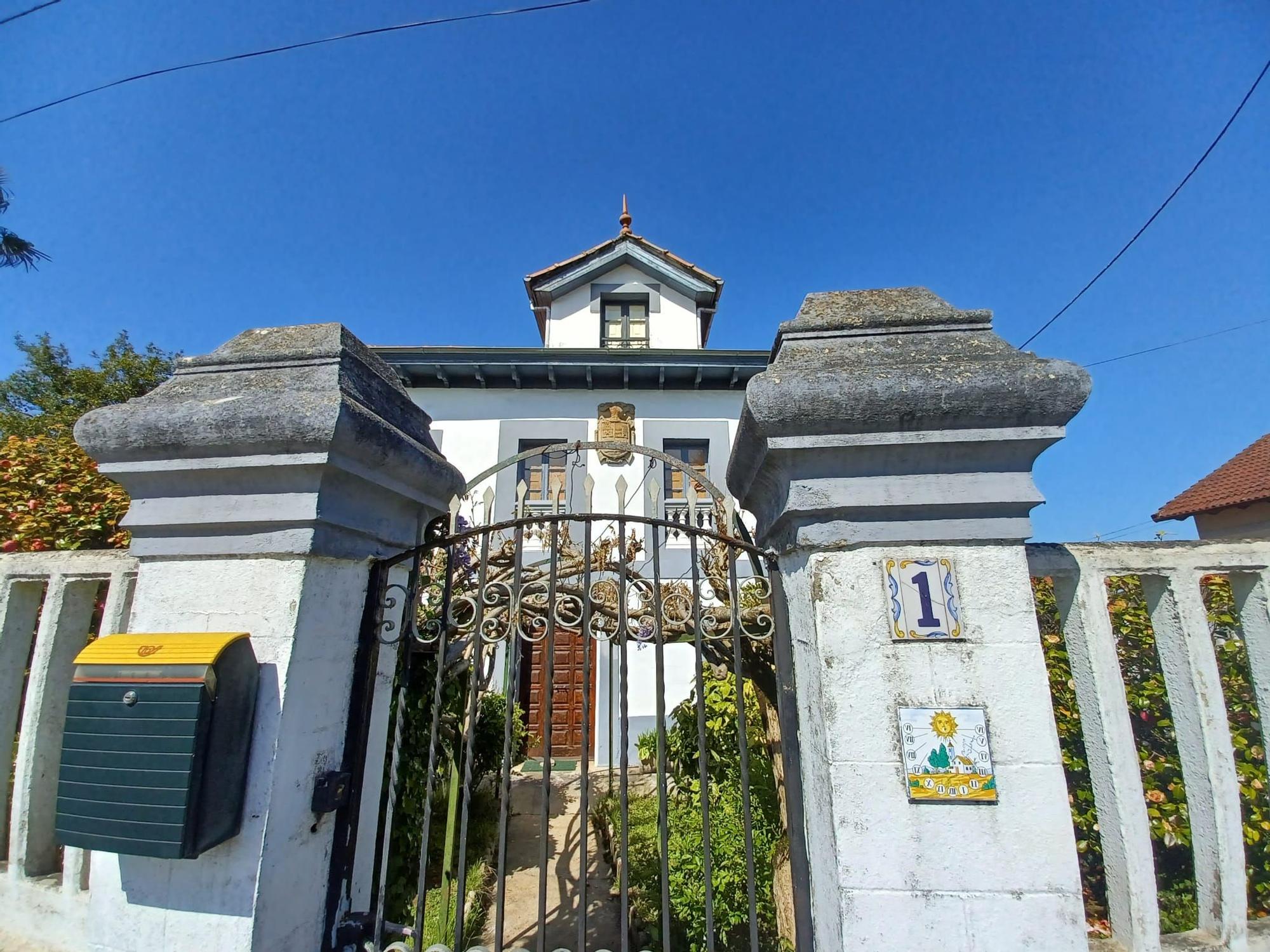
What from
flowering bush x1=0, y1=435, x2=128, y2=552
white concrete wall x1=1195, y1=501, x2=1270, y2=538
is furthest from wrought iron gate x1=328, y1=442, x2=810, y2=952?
white concrete wall x1=1195, y1=501, x2=1270, y2=538

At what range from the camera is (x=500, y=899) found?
5.35 ft

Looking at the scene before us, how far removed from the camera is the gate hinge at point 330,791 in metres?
1.65

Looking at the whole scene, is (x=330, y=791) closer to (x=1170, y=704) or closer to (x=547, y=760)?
(x=547, y=760)

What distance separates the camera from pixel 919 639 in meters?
1.49

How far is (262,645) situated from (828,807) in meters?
1.62

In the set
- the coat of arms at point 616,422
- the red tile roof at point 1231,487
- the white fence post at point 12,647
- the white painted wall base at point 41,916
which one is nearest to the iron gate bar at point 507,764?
the white painted wall base at point 41,916

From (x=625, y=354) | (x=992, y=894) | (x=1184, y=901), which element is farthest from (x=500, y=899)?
(x=625, y=354)

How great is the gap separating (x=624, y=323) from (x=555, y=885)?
29.0ft

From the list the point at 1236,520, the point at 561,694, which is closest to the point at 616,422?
the point at 561,694

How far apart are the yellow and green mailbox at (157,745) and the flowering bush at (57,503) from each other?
2.52 m

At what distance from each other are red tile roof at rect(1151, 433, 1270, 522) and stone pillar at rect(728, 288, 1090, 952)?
467 inches

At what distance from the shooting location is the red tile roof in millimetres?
9758

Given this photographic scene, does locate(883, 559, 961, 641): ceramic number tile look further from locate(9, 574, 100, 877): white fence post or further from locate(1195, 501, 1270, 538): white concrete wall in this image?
locate(1195, 501, 1270, 538): white concrete wall

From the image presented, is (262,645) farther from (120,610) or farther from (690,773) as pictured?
(690,773)
